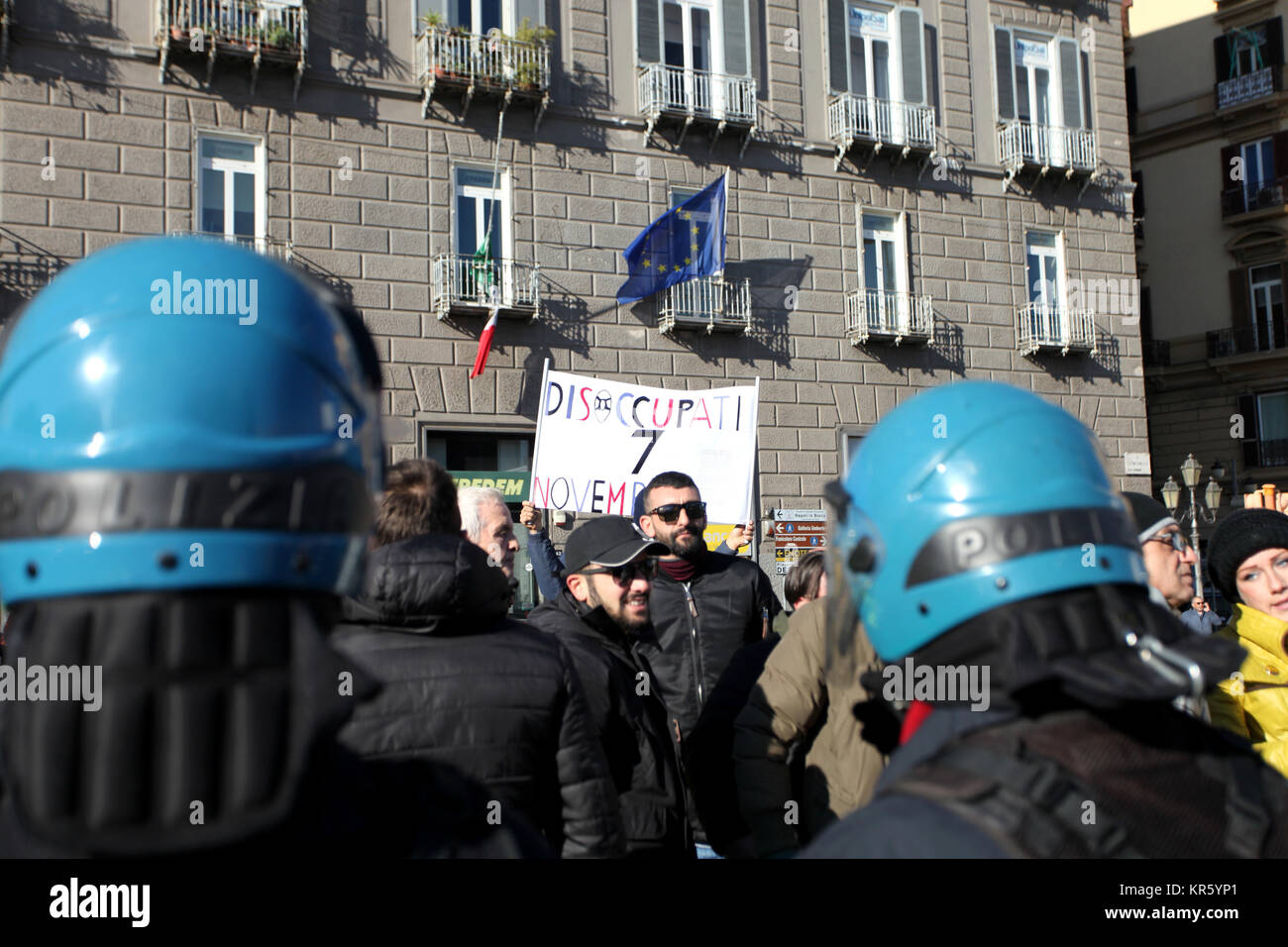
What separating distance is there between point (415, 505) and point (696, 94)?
1309 centimetres

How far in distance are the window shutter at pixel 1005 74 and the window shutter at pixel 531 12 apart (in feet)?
23.9

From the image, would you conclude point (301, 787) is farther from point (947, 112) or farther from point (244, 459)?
point (947, 112)

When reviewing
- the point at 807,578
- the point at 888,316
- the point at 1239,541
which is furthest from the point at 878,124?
the point at 1239,541

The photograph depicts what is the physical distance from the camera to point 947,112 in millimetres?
16359

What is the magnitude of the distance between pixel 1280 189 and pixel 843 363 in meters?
16.5

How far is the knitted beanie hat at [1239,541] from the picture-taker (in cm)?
344

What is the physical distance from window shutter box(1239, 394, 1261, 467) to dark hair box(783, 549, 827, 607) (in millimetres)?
25485

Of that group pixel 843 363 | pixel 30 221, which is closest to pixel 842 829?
pixel 30 221

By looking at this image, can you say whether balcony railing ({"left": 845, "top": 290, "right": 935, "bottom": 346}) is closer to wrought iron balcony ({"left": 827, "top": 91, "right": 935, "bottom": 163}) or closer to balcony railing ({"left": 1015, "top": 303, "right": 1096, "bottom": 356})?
balcony railing ({"left": 1015, "top": 303, "right": 1096, "bottom": 356})

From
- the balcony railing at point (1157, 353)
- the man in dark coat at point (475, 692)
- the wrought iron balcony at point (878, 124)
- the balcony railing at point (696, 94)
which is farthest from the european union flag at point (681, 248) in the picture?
the balcony railing at point (1157, 353)

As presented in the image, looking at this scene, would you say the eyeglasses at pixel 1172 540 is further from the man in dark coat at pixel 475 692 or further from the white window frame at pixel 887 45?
the white window frame at pixel 887 45

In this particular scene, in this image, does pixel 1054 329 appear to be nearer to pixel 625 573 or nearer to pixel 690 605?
pixel 690 605

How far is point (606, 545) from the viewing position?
361 centimetres

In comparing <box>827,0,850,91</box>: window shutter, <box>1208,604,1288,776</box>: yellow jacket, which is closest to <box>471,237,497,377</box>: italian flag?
<box>827,0,850,91</box>: window shutter
